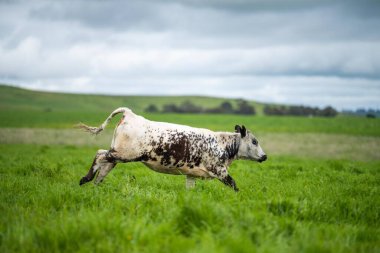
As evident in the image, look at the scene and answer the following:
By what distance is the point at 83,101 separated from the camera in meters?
179

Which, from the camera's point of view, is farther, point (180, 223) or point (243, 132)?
point (243, 132)

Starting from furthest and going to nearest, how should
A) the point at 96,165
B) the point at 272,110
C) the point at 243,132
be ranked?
the point at 272,110
the point at 243,132
the point at 96,165

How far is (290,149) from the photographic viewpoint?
3073cm

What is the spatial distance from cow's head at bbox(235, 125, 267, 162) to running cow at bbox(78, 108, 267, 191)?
646 millimetres

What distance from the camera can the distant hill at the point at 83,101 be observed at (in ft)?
519

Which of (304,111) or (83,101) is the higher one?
(304,111)

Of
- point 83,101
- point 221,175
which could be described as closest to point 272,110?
point 83,101

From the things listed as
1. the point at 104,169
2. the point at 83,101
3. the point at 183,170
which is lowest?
the point at 83,101

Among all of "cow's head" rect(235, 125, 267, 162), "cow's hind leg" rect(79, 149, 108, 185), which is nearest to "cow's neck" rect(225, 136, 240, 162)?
"cow's head" rect(235, 125, 267, 162)

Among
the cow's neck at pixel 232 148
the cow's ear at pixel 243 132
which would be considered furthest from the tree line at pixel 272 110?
the cow's neck at pixel 232 148

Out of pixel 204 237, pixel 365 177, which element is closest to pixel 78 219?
pixel 204 237

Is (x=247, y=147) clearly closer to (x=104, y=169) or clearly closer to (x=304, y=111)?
(x=104, y=169)

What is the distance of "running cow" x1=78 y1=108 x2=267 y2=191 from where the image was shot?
891cm

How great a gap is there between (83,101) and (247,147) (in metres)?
175
